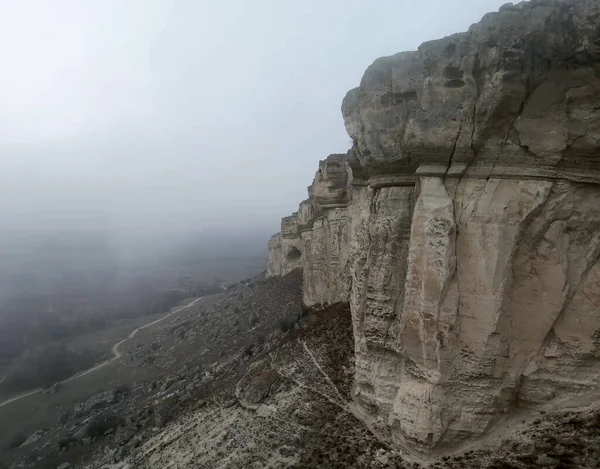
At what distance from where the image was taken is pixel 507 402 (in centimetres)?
1081

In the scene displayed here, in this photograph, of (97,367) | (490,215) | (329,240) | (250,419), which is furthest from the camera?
(97,367)

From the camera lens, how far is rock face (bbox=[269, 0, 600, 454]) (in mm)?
9531

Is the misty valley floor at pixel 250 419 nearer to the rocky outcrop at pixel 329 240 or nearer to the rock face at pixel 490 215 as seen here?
the rock face at pixel 490 215

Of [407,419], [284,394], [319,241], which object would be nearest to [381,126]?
[407,419]

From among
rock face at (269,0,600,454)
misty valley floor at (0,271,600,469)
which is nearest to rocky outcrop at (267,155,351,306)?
misty valley floor at (0,271,600,469)

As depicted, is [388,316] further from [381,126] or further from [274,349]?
[274,349]

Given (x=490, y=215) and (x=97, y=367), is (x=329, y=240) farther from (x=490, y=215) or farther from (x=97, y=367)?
(x=97, y=367)

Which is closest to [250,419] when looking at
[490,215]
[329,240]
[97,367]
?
[490,215]

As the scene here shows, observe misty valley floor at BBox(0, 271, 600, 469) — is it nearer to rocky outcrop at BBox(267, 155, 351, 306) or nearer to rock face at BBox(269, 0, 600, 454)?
rock face at BBox(269, 0, 600, 454)

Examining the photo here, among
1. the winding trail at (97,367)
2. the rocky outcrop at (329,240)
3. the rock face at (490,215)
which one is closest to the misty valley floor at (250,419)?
the rock face at (490,215)

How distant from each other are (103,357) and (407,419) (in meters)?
42.6

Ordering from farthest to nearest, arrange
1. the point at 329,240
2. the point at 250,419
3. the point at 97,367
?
the point at 97,367 < the point at 329,240 < the point at 250,419

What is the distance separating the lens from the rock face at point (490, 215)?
953 cm

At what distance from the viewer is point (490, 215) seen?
1025cm
